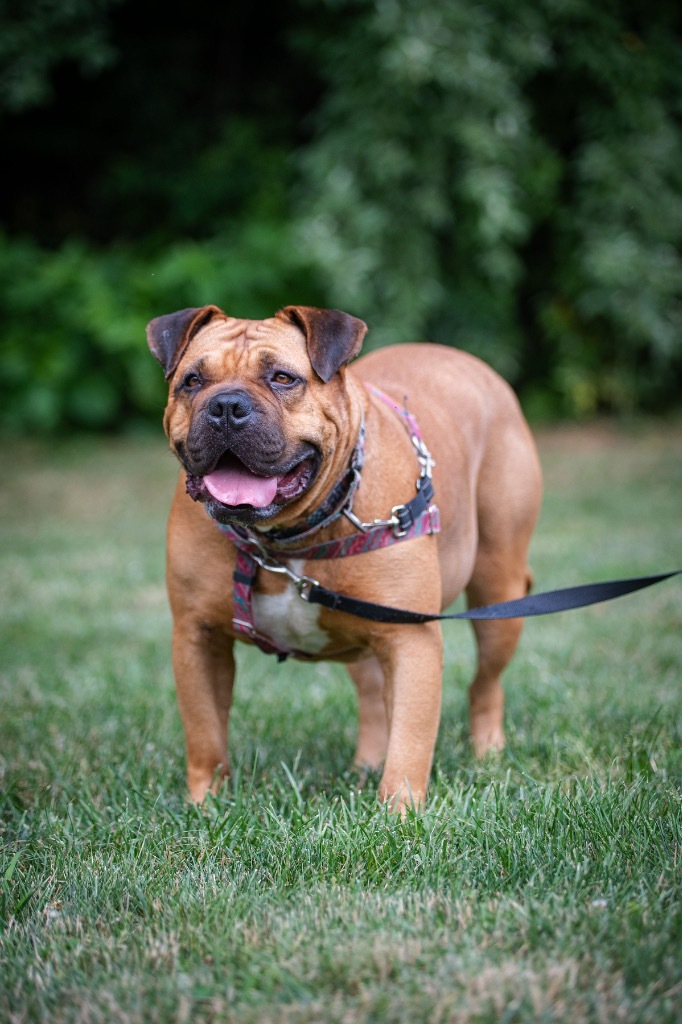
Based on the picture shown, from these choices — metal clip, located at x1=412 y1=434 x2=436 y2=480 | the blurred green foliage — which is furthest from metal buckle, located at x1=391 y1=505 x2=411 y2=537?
the blurred green foliage

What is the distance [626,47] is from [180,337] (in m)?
10.8

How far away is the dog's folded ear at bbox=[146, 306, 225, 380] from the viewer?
132 inches

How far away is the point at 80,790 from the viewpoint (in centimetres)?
352

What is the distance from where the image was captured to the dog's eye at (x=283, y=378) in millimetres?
3137

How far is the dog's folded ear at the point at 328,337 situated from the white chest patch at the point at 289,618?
590mm

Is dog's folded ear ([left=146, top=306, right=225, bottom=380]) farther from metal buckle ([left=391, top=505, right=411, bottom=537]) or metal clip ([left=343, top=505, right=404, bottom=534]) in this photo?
metal buckle ([left=391, top=505, right=411, bottom=537])

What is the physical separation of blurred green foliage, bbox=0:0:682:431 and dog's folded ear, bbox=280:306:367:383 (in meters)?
8.56

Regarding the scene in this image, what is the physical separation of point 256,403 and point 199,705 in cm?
104

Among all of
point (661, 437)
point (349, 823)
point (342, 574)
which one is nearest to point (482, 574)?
point (342, 574)

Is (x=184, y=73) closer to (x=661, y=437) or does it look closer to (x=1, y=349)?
(x=1, y=349)

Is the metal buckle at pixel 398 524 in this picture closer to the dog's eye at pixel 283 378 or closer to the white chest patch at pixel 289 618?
the white chest patch at pixel 289 618

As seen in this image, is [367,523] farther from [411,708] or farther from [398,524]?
[411,708]

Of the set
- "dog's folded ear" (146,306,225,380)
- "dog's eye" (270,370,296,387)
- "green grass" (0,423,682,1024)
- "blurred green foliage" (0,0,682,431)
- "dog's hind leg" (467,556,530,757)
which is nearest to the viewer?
"green grass" (0,423,682,1024)

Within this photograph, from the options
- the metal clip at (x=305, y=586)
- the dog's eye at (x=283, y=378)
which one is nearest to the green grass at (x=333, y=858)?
the metal clip at (x=305, y=586)
